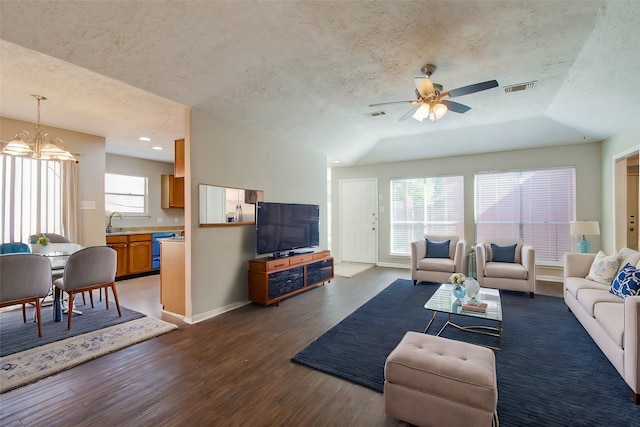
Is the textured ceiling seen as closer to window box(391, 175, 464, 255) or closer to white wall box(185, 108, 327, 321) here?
white wall box(185, 108, 327, 321)

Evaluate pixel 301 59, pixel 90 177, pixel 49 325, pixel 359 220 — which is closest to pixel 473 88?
pixel 301 59

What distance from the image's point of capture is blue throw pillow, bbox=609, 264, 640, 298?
8.73 ft

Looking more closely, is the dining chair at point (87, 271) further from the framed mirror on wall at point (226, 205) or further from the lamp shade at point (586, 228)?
the lamp shade at point (586, 228)

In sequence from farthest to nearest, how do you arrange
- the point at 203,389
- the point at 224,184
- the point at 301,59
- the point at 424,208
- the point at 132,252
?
the point at 424,208
the point at 132,252
the point at 224,184
the point at 301,59
the point at 203,389

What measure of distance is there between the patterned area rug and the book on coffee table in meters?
3.15

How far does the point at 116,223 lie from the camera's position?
20.7 feet

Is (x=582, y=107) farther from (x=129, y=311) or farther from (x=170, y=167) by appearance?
(x=170, y=167)

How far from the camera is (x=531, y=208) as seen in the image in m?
5.64

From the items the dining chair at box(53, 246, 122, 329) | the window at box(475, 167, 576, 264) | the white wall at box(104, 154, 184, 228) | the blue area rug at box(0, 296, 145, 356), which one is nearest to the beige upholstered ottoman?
the blue area rug at box(0, 296, 145, 356)

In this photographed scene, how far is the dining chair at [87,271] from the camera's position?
3.22 metres

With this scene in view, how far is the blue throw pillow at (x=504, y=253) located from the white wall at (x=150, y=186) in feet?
22.8

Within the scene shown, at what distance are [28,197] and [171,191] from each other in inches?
108

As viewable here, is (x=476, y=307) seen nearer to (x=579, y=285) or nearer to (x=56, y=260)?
(x=579, y=285)

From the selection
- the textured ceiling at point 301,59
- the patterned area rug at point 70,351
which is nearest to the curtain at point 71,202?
the textured ceiling at point 301,59
